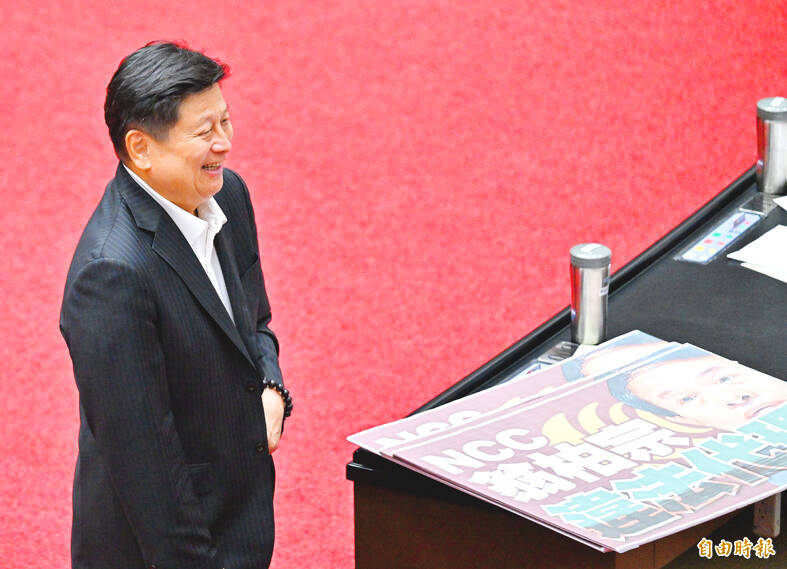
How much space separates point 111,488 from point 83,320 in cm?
23

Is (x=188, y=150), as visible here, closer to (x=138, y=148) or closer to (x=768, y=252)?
(x=138, y=148)

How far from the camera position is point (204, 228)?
1.51 metres

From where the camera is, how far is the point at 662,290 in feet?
6.37

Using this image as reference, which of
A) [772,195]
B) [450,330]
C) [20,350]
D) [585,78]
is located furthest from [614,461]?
[585,78]

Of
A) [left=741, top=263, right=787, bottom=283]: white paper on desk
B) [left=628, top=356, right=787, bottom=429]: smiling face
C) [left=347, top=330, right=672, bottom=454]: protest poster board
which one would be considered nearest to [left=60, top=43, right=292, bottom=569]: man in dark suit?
[left=347, top=330, right=672, bottom=454]: protest poster board

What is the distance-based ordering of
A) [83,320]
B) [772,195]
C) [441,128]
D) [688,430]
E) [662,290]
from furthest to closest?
[441,128]
[772,195]
[662,290]
[688,430]
[83,320]

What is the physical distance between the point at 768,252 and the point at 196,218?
0.96 meters

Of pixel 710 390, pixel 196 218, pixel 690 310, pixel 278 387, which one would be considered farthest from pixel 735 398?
pixel 196 218

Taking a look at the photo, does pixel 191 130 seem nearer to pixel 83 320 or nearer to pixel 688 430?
pixel 83 320

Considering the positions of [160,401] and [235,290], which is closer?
[160,401]

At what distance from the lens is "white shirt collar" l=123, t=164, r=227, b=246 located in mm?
1460

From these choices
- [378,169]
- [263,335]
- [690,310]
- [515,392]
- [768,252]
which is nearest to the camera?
[515,392]

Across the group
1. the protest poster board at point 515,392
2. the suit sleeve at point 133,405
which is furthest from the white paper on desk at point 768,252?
the suit sleeve at point 133,405

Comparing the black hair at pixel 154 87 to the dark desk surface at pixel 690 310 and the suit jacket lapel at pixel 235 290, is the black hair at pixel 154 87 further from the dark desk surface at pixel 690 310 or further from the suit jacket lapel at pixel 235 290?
the dark desk surface at pixel 690 310
